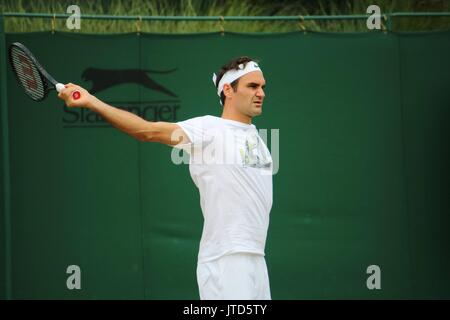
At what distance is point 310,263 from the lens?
742 cm

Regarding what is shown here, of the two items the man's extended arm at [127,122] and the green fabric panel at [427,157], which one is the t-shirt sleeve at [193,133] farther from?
the green fabric panel at [427,157]

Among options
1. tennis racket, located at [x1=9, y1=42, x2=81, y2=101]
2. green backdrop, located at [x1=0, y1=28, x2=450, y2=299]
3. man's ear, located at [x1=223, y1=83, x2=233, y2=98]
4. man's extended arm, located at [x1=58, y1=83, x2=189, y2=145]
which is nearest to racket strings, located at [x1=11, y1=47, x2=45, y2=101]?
tennis racket, located at [x1=9, y1=42, x2=81, y2=101]

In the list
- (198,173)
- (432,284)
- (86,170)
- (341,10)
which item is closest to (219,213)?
(198,173)

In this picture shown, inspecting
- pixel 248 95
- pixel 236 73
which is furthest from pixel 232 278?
pixel 236 73

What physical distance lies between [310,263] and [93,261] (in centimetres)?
161

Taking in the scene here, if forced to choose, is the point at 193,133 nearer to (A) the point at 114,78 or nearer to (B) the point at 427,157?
(A) the point at 114,78

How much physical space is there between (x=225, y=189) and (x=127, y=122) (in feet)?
2.23

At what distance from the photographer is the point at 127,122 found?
4.60 metres

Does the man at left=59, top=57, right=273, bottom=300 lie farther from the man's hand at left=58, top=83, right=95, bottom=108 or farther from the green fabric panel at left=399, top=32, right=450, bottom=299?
the green fabric panel at left=399, top=32, right=450, bottom=299

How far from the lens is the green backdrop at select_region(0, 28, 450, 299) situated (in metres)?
7.32

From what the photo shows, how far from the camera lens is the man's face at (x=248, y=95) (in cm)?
519

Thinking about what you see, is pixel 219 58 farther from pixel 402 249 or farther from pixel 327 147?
pixel 402 249

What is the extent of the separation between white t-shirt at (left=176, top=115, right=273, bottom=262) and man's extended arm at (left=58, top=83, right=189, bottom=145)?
4.9 inches

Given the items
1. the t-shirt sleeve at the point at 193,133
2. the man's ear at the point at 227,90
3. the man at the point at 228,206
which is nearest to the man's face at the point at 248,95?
the man's ear at the point at 227,90
